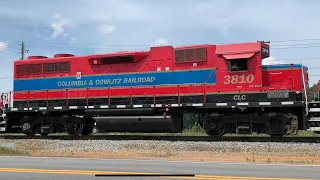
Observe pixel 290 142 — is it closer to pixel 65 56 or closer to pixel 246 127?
pixel 246 127

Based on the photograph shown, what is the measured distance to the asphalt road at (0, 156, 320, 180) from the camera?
8.91m

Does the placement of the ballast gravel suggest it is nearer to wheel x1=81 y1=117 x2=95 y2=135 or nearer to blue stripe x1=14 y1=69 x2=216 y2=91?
wheel x1=81 y1=117 x2=95 y2=135

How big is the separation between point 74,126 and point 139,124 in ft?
13.6

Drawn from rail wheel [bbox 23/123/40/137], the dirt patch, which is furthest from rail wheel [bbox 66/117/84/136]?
the dirt patch

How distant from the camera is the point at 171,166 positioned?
34.9 feet

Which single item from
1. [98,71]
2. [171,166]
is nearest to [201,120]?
[98,71]

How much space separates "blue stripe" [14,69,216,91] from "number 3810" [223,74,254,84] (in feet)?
2.14

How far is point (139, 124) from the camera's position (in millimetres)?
19078

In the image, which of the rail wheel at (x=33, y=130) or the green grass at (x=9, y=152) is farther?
the rail wheel at (x=33, y=130)

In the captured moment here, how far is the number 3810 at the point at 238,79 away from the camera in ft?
58.3

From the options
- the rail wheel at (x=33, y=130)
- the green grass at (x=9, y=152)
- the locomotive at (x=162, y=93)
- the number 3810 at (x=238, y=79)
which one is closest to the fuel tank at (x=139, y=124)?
the locomotive at (x=162, y=93)

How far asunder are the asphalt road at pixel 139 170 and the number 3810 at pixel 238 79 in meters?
7.53

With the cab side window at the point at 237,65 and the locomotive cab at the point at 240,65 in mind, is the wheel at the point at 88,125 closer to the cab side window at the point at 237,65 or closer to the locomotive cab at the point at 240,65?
the locomotive cab at the point at 240,65

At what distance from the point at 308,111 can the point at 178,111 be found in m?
6.18
